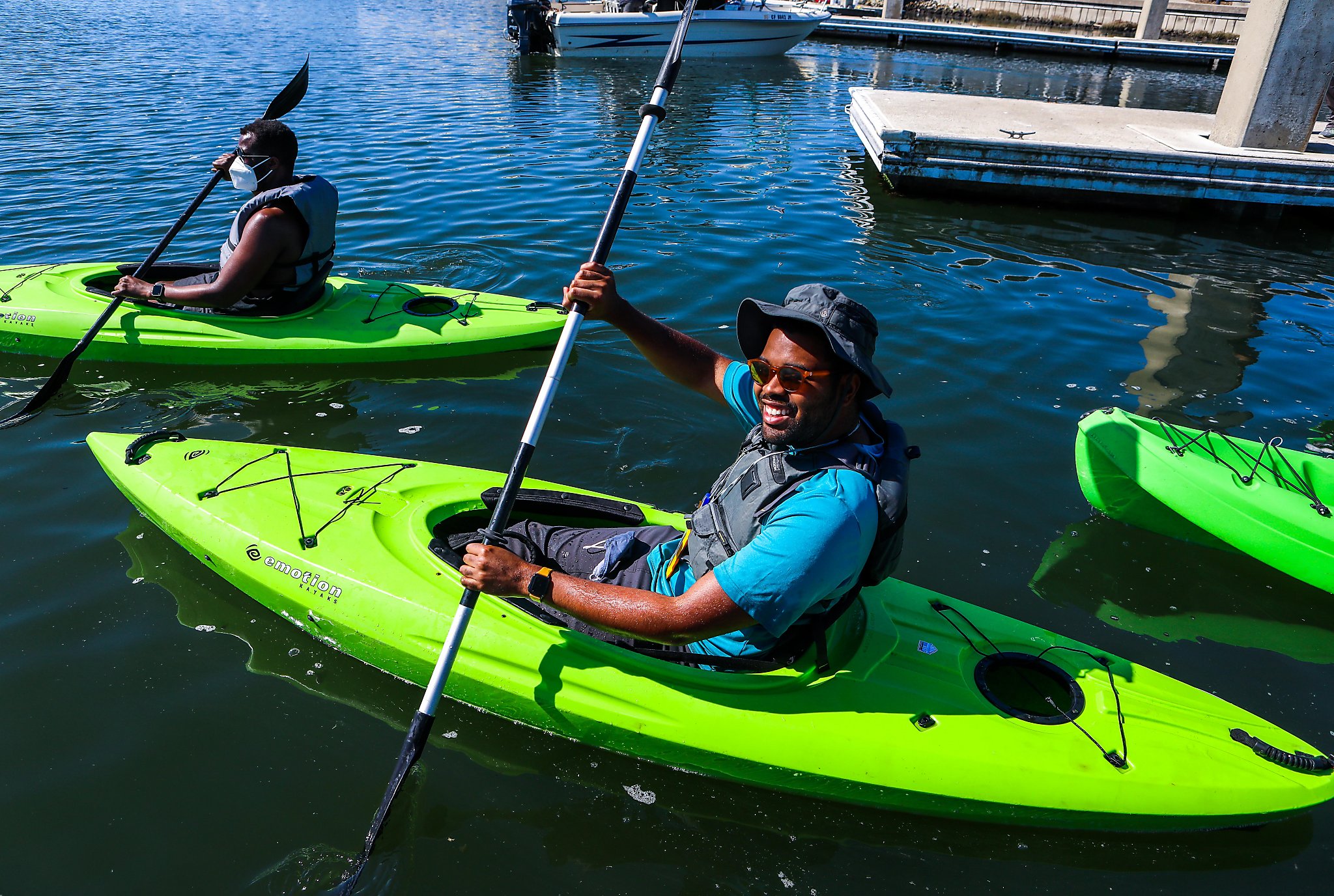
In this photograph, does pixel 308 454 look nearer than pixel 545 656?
No

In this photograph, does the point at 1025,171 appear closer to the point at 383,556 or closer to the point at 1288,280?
the point at 1288,280

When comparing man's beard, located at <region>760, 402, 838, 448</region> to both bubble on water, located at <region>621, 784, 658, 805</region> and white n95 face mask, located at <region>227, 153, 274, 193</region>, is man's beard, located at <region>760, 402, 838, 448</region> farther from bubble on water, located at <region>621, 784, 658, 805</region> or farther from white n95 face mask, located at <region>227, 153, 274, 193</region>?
white n95 face mask, located at <region>227, 153, 274, 193</region>

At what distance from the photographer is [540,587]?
9.14 ft

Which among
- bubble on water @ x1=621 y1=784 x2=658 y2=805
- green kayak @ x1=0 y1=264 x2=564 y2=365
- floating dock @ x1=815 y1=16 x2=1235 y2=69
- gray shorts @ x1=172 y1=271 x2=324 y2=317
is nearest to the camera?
bubble on water @ x1=621 y1=784 x2=658 y2=805

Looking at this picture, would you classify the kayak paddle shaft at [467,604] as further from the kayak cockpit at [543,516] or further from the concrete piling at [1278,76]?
the concrete piling at [1278,76]

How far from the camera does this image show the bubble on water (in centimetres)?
319

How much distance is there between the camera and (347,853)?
9.71ft

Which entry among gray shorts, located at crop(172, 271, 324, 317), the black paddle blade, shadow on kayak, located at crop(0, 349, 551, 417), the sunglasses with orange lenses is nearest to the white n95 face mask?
gray shorts, located at crop(172, 271, 324, 317)

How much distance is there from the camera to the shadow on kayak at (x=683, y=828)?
118 inches

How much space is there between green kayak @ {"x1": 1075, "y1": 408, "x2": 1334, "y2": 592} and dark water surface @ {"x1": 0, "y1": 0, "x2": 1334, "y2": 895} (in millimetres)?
194

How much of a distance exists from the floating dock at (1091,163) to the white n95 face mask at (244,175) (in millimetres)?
7306

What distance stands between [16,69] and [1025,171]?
17526 millimetres

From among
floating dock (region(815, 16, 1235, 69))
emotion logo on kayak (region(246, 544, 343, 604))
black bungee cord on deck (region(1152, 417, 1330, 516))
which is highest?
emotion logo on kayak (region(246, 544, 343, 604))

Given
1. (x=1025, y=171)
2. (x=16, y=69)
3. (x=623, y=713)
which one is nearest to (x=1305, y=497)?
(x=623, y=713)
